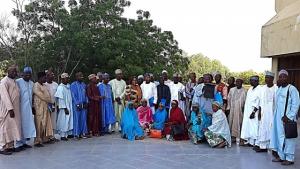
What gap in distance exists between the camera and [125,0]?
69.3 feet

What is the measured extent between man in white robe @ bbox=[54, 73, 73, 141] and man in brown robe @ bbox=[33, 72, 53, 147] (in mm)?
510

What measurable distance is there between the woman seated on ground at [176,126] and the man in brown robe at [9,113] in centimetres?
384

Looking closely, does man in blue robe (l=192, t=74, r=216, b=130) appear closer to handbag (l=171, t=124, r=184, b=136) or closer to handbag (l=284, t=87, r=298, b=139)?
handbag (l=171, t=124, r=184, b=136)

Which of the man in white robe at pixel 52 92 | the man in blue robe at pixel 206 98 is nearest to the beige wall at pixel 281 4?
the man in blue robe at pixel 206 98

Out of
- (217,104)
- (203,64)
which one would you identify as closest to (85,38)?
(217,104)

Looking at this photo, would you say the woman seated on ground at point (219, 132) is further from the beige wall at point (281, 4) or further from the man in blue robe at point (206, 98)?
the beige wall at point (281, 4)

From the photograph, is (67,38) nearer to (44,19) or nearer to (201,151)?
(44,19)

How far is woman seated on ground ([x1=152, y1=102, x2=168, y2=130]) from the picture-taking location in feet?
33.9

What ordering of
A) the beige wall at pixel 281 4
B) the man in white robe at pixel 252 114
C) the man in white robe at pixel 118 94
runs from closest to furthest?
the man in white robe at pixel 252 114, the man in white robe at pixel 118 94, the beige wall at pixel 281 4

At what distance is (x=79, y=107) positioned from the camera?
9.82 metres

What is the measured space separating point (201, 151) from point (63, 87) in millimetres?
3821

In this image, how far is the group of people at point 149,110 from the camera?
8.05 metres

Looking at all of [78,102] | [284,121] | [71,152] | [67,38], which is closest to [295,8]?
[284,121]

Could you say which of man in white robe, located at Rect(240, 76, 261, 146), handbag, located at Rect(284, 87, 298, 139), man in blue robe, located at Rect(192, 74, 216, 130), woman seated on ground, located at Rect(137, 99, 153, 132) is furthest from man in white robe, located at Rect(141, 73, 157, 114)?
handbag, located at Rect(284, 87, 298, 139)
